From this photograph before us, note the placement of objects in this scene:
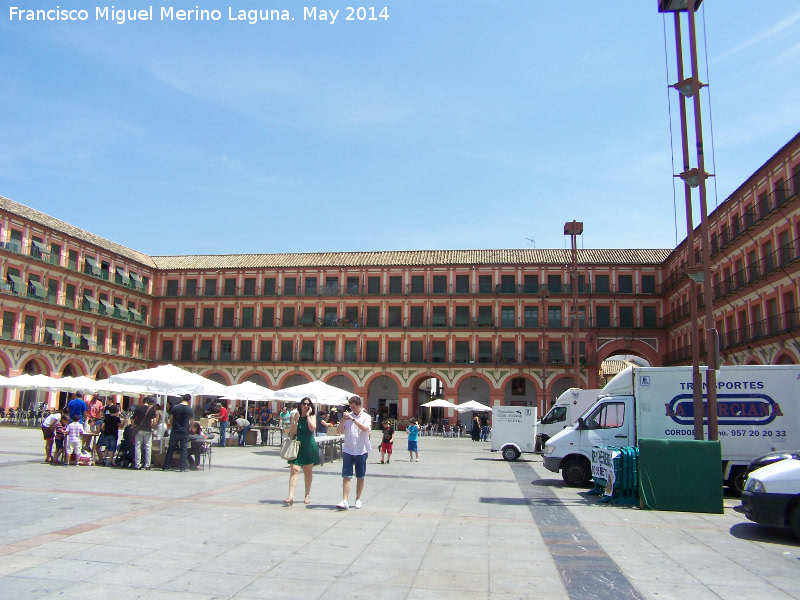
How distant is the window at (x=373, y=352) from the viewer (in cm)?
5228

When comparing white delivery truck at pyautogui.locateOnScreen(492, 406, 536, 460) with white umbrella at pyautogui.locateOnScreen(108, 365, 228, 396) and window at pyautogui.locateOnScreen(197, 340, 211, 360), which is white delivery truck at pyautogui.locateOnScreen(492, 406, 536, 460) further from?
window at pyautogui.locateOnScreen(197, 340, 211, 360)

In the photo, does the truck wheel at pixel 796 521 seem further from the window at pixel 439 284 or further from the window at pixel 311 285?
the window at pixel 311 285

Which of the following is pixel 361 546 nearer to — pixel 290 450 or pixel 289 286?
pixel 290 450

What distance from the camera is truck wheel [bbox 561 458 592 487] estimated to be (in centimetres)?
1579

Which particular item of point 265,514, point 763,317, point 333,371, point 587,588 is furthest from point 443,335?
point 587,588

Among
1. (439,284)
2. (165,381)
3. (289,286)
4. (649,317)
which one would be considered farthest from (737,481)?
(289,286)

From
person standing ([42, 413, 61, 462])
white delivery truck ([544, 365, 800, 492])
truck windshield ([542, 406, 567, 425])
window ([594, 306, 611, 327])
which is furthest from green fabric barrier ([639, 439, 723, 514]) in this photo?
window ([594, 306, 611, 327])

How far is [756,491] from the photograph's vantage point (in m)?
9.36

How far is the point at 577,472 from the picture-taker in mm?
15875

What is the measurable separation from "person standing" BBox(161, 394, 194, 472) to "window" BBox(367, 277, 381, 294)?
1512 inches

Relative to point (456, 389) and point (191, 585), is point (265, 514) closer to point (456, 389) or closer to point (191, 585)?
point (191, 585)

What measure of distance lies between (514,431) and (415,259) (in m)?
31.8

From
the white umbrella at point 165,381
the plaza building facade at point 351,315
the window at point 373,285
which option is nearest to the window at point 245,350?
the plaza building facade at point 351,315

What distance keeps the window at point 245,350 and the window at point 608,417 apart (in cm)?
4184
